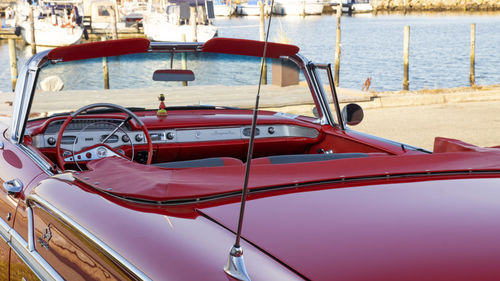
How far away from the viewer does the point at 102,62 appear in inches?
163

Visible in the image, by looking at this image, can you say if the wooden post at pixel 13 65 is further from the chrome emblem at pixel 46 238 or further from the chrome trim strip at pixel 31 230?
the chrome emblem at pixel 46 238

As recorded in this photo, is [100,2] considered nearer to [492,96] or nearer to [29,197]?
[492,96]

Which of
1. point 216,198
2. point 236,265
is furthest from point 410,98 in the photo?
point 236,265

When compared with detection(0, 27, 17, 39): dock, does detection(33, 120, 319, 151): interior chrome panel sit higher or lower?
lower

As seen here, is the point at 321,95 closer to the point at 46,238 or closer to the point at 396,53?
the point at 46,238

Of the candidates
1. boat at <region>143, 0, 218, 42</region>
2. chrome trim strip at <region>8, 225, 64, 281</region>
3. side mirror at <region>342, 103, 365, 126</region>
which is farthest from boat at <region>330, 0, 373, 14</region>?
chrome trim strip at <region>8, 225, 64, 281</region>

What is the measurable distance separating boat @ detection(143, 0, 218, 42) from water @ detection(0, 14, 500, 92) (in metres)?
2.09

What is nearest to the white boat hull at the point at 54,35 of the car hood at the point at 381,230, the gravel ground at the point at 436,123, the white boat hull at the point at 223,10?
the gravel ground at the point at 436,123

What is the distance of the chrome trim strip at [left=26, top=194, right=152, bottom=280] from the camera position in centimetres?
187

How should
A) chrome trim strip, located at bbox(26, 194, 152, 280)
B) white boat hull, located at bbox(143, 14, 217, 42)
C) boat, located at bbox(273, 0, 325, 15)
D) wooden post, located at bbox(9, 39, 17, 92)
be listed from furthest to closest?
boat, located at bbox(273, 0, 325, 15) → white boat hull, located at bbox(143, 14, 217, 42) → wooden post, located at bbox(9, 39, 17, 92) → chrome trim strip, located at bbox(26, 194, 152, 280)

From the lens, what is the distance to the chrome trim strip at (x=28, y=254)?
250cm

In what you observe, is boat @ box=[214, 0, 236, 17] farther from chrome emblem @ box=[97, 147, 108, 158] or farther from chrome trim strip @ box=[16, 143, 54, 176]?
chrome trim strip @ box=[16, 143, 54, 176]

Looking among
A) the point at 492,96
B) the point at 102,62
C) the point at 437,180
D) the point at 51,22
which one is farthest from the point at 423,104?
the point at 51,22

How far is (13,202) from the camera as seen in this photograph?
312 centimetres
